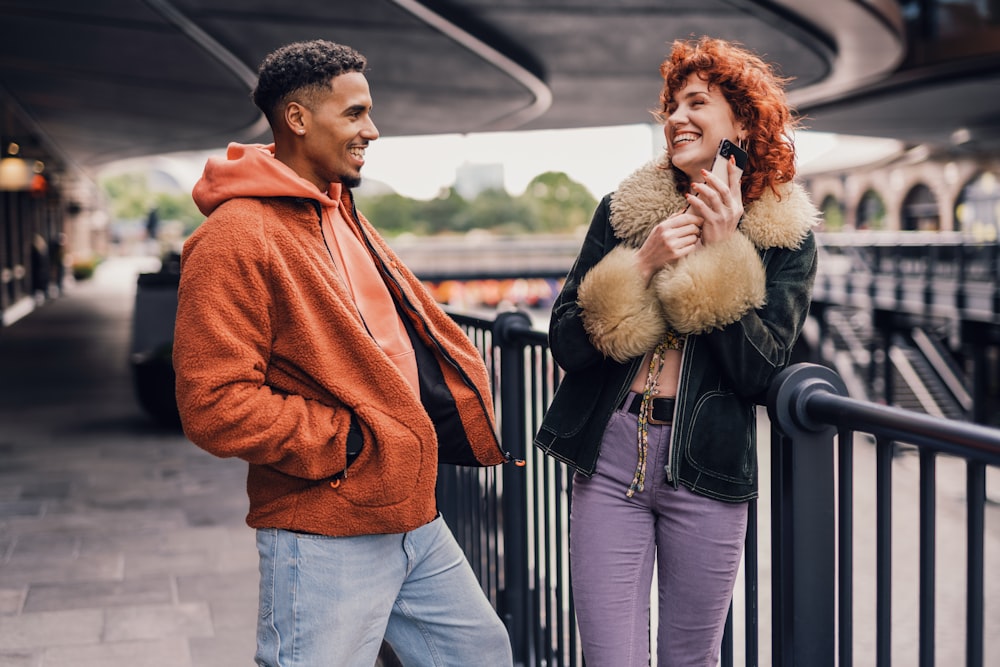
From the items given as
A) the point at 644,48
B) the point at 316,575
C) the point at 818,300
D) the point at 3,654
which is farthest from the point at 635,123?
the point at 316,575

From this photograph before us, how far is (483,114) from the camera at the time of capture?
21375mm

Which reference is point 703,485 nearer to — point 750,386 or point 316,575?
point 750,386

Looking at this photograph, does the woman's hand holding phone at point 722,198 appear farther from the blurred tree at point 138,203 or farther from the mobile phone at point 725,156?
the blurred tree at point 138,203

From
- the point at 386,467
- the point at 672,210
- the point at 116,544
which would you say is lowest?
the point at 116,544

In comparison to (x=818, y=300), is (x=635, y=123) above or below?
above

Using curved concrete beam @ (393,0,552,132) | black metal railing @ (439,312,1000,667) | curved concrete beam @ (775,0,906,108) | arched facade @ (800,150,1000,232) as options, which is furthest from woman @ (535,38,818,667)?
arched facade @ (800,150,1000,232)

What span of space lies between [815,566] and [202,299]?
1291 millimetres

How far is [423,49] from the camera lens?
1352cm

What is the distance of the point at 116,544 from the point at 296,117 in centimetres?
466

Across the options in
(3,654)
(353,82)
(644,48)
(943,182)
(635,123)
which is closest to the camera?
(353,82)

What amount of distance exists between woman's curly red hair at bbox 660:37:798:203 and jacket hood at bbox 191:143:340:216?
82cm

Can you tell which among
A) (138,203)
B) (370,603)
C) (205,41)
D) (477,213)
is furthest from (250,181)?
(138,203)

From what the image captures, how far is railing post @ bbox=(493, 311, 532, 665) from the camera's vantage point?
3715 mm

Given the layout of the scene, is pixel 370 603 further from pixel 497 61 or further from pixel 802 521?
pixel 497 61
